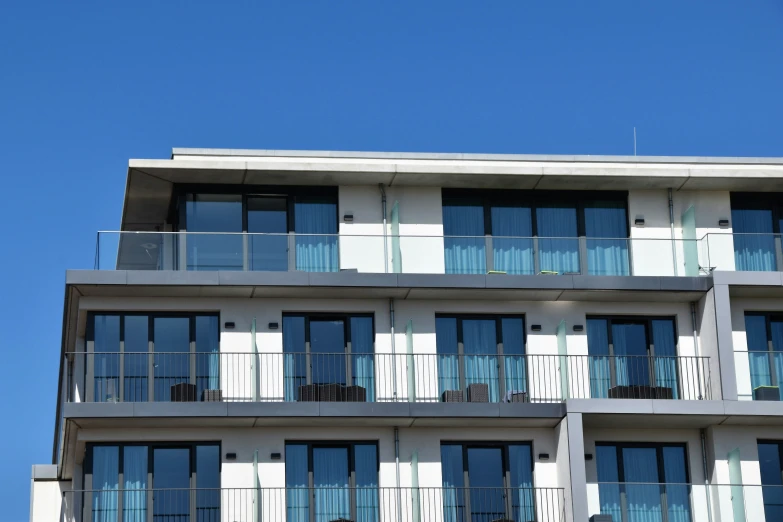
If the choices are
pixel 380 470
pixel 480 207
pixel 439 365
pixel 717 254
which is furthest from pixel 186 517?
pixel 717 254

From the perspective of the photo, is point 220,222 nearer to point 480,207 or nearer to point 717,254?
point 480,207

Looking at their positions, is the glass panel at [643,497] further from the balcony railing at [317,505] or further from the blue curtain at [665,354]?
the blue curtain at [665,354]

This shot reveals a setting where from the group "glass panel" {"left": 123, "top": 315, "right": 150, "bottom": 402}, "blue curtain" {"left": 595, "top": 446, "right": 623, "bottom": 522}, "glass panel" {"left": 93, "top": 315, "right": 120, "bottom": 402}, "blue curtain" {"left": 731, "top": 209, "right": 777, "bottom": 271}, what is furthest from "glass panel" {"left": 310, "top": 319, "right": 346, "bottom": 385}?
"blue curtain" {"left": 731, "top": 209, "right": 777, "bottom": 271}

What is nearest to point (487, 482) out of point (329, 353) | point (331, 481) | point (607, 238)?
point (331, 481)

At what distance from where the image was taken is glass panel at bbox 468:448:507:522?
35781mm

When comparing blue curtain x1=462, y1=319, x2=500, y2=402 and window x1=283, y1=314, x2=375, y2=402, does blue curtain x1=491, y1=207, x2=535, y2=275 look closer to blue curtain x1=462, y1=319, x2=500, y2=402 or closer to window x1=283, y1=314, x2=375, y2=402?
blue curtain x1=462, y1=319, x2=500, y2=402

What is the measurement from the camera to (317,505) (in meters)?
35.5

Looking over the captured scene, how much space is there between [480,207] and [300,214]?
168 inches

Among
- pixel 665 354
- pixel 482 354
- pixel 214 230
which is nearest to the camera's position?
pixel 482 354

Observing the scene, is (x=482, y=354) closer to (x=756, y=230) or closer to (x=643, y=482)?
(x=643, y=482)

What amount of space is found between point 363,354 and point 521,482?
4.51 metres

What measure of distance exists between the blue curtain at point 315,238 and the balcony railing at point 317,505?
16.9ft

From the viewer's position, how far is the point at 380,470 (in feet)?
118

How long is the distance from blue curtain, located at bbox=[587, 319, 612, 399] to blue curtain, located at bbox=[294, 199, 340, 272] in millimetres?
6072
